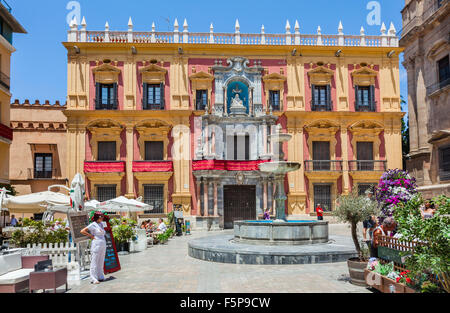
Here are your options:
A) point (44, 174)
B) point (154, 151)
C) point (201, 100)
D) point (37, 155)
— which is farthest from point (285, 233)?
point (37, 155)

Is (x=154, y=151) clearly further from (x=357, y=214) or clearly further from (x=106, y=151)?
(x=357, y=214)

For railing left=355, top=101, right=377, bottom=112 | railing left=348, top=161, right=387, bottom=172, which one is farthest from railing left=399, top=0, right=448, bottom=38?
railing left=348, top=161, right=387, bottom=172

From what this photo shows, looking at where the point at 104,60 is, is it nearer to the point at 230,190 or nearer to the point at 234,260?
the point at 230,190

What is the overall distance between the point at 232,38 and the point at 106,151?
37.6 ft

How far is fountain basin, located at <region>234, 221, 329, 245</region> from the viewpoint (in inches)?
499

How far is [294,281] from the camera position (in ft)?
28.4

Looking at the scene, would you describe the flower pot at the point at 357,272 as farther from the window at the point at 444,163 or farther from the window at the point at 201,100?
the window at the point at 201,100

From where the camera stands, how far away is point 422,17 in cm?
2666

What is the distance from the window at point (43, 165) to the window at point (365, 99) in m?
22.3

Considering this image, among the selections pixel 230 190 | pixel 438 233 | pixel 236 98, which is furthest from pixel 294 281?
pixel 236 98

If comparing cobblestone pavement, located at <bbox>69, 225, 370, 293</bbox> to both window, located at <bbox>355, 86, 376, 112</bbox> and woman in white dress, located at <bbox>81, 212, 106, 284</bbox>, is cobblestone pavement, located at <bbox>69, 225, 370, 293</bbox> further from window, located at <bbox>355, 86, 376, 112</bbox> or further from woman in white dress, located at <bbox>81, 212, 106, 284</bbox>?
window, located at <bbox>355, 86, 376, 112</bbox>

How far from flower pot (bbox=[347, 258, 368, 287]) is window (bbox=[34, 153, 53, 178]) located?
85.0ft

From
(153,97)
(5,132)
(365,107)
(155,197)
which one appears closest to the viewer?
(5,132)
